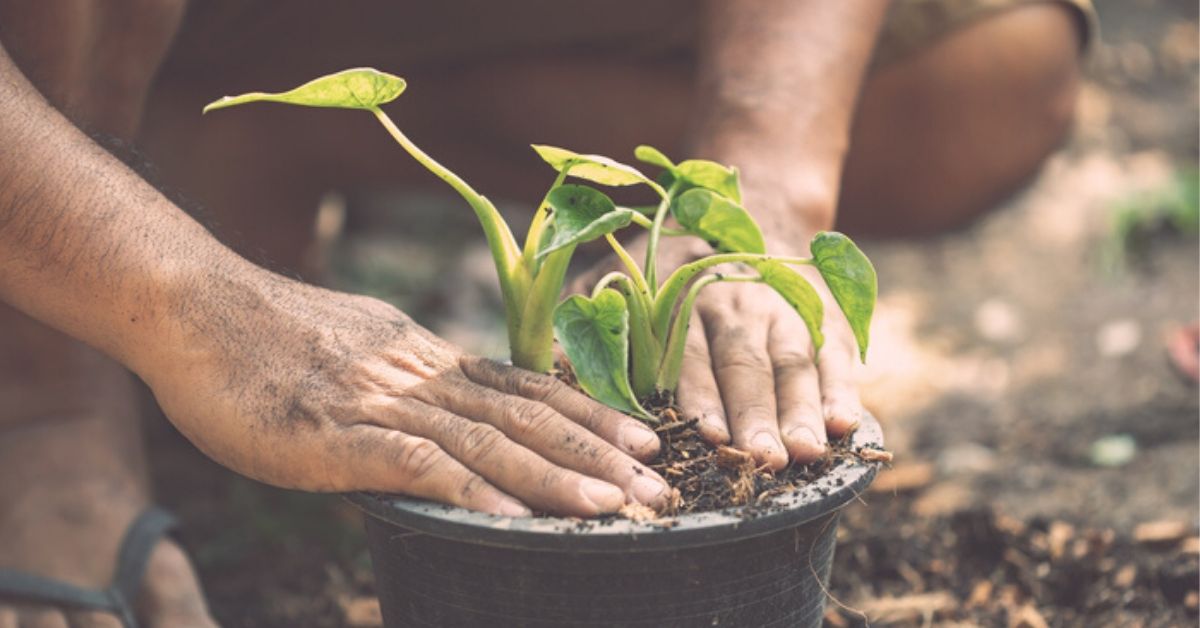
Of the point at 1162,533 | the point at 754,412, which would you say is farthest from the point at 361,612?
the point at 1162,533

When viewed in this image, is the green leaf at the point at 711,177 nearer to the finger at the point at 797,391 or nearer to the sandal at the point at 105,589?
the finger at the point at 797,391

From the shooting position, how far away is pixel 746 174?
5.59 feet

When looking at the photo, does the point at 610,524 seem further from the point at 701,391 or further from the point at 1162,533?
the point at 1162,533

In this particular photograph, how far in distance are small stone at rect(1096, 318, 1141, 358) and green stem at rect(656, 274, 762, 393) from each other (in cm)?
175

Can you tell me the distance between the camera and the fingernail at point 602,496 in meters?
1.19

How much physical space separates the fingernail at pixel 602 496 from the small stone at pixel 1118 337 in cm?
197

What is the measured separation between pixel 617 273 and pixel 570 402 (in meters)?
0.14

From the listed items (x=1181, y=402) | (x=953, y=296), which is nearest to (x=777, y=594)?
(x=1181, y=402)

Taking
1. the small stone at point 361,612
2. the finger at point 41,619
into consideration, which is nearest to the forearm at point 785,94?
the small stone at point 361,612

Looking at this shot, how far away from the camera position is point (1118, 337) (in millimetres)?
2939

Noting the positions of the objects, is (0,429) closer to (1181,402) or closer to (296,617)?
(296,617)

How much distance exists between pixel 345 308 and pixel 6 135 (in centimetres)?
37

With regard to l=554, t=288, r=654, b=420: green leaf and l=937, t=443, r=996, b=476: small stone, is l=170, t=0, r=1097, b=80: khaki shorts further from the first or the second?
l=554, t=288, r=654, b=420: green leaf

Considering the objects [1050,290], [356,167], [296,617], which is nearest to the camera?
[296,617]
